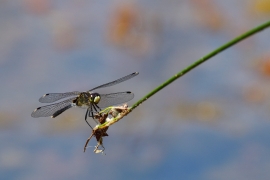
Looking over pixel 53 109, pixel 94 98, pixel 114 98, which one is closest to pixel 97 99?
pixel 94 98

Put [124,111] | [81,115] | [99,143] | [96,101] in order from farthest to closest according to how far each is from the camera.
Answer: [81,115], [96,101], [99,143], [124,111]

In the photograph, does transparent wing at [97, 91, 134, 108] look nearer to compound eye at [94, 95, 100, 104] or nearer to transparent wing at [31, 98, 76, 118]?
compound eye at [94, 95, 100, 104]

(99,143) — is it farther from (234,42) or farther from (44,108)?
(44,108)

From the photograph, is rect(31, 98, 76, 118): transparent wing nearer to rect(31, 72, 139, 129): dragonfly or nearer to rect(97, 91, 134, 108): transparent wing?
rect(31, 72, 139, 129): dragonfly

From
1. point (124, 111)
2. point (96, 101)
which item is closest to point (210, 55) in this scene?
point (124, 111)

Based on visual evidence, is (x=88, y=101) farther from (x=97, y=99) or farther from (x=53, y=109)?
(x=53, y=109)

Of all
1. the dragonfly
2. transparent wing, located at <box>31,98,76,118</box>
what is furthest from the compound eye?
transparent wing, located at <box>31,98,76,118</box>
